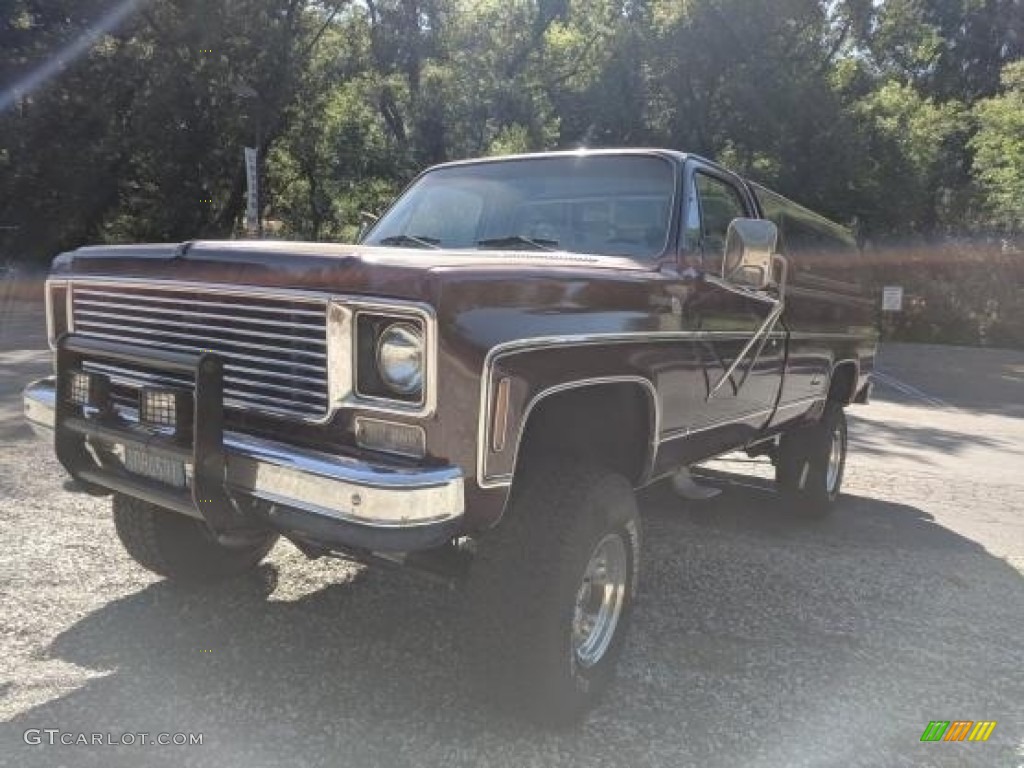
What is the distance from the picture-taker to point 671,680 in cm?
345

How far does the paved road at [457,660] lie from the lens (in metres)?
2.93

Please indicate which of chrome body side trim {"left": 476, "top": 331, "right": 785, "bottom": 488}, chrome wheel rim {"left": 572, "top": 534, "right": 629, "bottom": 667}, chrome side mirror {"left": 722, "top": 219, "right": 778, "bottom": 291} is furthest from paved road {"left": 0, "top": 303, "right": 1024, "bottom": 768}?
chrome side mirror {"left": 722, "top": 219, "right": 778, "bottom": 291}

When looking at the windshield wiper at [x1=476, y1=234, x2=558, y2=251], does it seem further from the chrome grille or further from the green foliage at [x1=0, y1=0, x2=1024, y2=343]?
the green foliage at [x1=0, y1=0, x2=1024, y2=343]

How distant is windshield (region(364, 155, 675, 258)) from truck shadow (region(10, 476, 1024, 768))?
1.67m

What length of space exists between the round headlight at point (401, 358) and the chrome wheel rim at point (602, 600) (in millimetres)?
1043

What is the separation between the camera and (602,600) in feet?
10.7

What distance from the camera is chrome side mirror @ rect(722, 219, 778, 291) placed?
3504mm

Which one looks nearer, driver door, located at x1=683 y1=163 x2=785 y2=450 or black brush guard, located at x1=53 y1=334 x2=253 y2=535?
black brush guard, located at x1=53 y1=334 x2=253 y2=535

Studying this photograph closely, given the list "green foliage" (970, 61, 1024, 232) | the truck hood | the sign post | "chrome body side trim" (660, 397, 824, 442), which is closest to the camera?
the truck hood

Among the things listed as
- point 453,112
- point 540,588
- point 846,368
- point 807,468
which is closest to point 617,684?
point 540,588

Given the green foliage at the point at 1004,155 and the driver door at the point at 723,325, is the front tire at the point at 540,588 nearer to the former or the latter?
the driver door at the point at 723,325

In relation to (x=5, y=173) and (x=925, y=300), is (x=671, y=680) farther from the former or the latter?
(x=925, y=300)

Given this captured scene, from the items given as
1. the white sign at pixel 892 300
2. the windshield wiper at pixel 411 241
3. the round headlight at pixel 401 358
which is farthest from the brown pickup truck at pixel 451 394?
the white sign at pixel 892 300

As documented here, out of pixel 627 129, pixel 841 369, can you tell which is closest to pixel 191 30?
pixel 627 129
